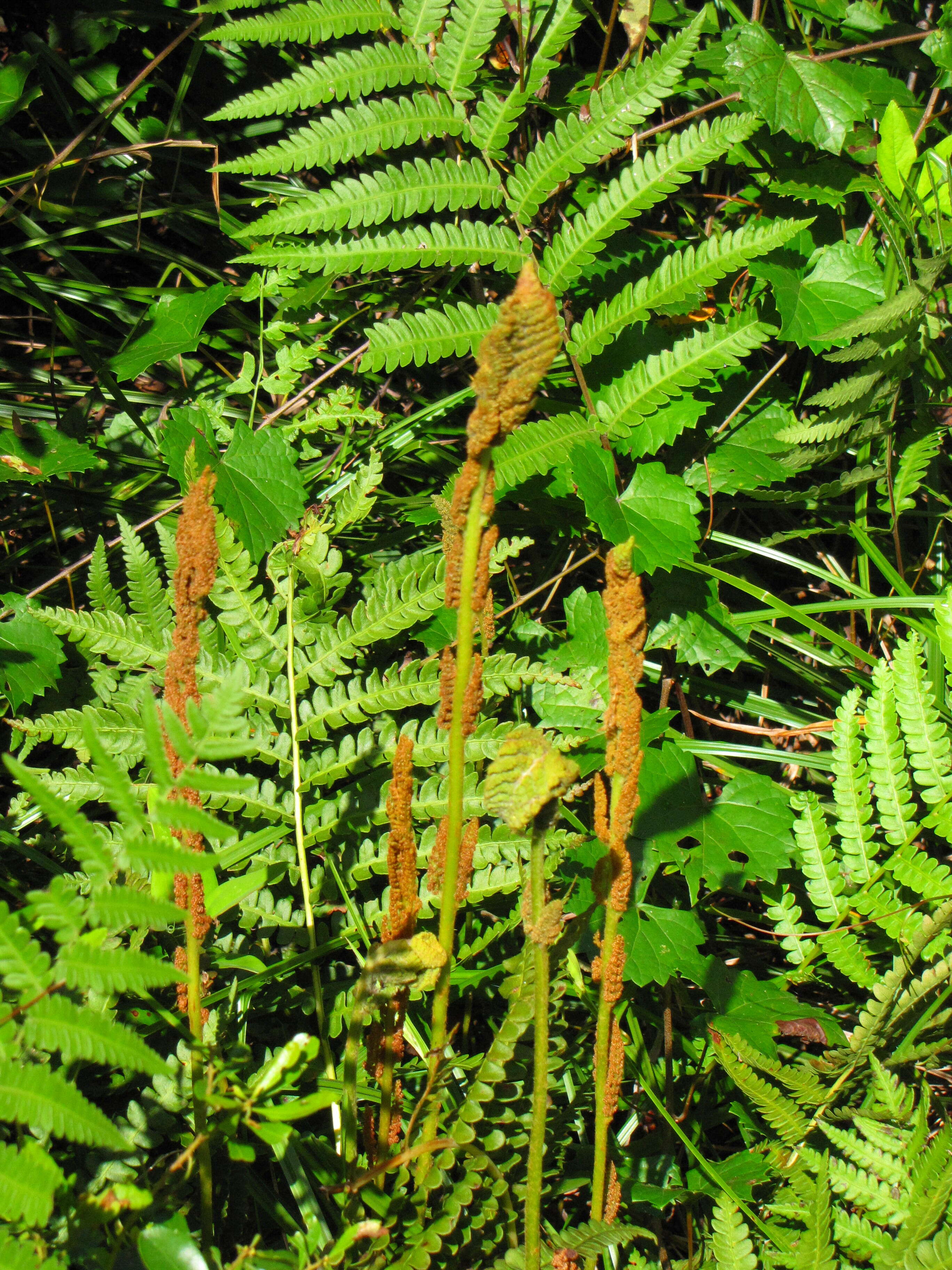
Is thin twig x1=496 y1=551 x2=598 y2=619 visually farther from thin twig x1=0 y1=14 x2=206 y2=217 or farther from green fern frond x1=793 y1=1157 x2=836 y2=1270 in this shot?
thin twig x1=0 y1=14 x2=206 y2=217

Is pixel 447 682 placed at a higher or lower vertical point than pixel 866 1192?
higher

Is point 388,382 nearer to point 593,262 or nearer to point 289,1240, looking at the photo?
point 593,262

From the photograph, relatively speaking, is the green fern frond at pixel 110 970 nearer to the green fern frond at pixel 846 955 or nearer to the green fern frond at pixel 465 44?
the green fern frond at pixel 846 955

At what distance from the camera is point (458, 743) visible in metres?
0.98

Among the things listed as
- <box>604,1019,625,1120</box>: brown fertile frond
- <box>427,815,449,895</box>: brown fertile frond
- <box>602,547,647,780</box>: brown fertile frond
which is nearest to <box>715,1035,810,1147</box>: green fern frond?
<box>604,1019,625,1120</box>: brown fertile frond

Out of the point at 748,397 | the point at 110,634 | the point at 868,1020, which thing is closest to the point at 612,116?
the point at 748,397

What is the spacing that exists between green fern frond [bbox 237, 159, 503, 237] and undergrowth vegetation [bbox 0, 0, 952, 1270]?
11 millimetres

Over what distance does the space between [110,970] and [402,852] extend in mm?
351

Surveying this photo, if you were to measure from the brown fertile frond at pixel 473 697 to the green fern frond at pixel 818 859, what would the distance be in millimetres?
1048

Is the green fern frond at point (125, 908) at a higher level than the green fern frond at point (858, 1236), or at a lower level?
higher

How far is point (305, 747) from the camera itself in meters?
1.99

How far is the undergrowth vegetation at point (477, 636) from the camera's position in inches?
→ 43.4

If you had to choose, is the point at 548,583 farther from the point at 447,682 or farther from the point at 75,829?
the point at 75,829

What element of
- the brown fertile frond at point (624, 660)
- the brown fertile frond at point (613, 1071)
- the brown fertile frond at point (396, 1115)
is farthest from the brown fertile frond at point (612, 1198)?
the brown fertile frond at point (624, 660)
